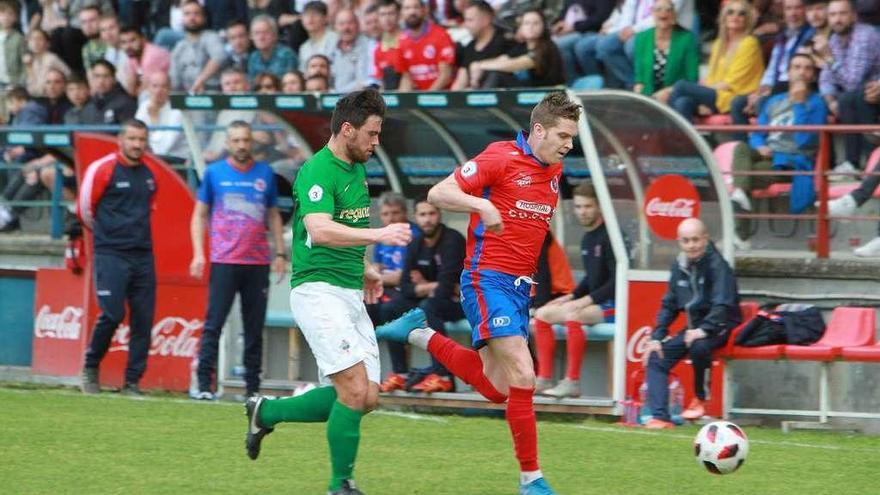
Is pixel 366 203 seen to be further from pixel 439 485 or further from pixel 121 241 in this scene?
pixel 121 241

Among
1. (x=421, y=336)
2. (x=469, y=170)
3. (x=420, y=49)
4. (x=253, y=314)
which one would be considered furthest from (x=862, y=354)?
(x=420, y=49)

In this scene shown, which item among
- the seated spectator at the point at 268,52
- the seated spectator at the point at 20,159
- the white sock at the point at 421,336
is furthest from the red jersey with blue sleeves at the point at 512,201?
the seated spectator at the point at 20,159

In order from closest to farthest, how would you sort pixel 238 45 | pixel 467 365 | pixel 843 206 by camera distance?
pixel 467 365
pixel 843 206
pixel 238 45

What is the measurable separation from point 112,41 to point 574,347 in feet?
30.1

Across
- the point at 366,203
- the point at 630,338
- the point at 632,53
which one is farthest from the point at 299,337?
the point at 366,203

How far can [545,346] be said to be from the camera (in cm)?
1195

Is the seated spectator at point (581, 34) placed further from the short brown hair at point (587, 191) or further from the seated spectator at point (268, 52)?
the short brown hair at point (587, 191)

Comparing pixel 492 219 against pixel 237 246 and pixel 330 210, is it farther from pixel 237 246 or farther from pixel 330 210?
pixel 237 246

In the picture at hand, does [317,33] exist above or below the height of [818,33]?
above

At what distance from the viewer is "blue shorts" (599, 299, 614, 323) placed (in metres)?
12.0

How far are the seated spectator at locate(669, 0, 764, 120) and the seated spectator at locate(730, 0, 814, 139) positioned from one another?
0.19 metres

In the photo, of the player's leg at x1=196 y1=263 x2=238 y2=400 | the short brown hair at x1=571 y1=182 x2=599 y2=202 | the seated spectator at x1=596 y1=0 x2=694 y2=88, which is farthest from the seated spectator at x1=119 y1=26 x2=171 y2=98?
the short brown hair at x1=571 y1=182 x2=599 y2=202

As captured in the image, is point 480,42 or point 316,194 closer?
point 316,194

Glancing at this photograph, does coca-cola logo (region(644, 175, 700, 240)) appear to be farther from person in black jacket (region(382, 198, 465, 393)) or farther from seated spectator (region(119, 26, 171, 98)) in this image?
seated spectator (region(119, 26, 171, 98))
